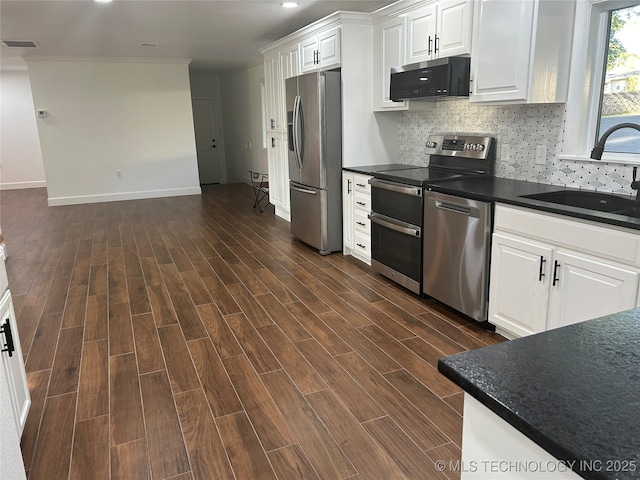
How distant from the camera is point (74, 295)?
3.91 m

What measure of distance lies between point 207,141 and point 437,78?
321 inches

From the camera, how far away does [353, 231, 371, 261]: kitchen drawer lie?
172 inches

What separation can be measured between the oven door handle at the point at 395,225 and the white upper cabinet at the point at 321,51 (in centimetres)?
157

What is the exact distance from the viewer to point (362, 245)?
448cm

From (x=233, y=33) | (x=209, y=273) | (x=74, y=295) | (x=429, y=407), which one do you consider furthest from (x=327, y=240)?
(x=233, y=33)

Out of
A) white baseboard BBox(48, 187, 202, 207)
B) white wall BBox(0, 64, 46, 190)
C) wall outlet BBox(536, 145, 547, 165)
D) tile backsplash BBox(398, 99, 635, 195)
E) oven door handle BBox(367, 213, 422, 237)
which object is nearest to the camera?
tile backsplash BBox(398, 99, 635, 195)

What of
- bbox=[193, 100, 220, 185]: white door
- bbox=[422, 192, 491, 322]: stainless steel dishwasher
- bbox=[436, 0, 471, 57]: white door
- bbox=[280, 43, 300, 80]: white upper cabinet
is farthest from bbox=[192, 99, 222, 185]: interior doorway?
bbox=[422, 192, 491, 322]: stainless steel dishwasher

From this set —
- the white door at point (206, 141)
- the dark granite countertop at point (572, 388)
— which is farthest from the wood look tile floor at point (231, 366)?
the white door at point (206, 141)

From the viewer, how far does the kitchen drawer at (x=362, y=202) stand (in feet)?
13.9

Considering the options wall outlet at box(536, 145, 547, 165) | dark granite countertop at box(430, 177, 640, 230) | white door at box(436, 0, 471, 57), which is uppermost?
white door at box(436, 0, 471, 57)

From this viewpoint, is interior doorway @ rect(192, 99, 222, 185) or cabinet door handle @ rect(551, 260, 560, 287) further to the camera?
interior doorway @ rect(192, 99, 222, 185)

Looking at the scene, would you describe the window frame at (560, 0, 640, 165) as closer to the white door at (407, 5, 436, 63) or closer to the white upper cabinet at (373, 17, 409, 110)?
the white door at (407, 5, 436, 63)

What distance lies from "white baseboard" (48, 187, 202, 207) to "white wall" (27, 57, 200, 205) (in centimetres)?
2

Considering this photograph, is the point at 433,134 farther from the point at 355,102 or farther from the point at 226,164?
the point at 226,164
